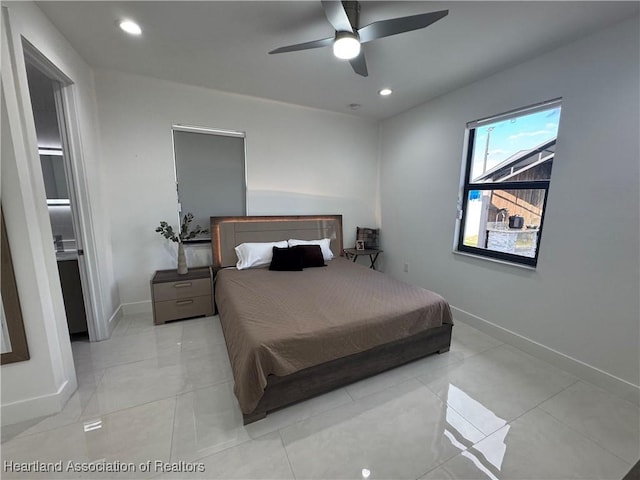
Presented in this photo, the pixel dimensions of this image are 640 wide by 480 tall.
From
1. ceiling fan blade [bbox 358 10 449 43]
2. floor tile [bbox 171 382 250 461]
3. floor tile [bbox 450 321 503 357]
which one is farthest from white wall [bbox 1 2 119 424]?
floor tile [bbox 450 321 503 357]

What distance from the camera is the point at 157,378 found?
2014 millimetres

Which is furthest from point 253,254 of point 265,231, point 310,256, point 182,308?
point 182,308

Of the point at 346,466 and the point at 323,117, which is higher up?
the point at 323,117

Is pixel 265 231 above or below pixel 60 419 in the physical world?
above

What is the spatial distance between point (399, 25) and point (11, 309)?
2897 mm

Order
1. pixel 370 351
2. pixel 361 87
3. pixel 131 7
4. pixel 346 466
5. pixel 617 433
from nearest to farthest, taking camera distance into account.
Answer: pixel 346 466 → pixel 617 433 → pixel 131 7 → pixel 370 351 → pixel 361 87

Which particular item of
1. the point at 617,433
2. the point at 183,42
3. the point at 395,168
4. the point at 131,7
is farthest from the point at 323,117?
the point at 617,433

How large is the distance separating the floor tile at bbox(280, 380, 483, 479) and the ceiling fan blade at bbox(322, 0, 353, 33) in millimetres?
2474

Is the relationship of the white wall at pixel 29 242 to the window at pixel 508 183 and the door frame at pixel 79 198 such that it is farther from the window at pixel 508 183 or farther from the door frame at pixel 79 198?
the window at pixel 508 183

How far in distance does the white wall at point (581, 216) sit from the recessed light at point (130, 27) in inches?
121

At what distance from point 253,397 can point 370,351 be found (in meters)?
0.89

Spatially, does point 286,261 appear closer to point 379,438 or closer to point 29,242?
point 379,438

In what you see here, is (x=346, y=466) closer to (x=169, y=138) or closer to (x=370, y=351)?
(x=370, y=351)

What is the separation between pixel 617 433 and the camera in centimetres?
161
